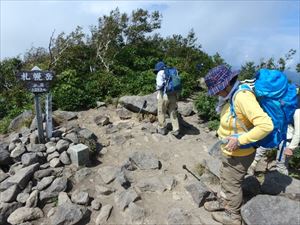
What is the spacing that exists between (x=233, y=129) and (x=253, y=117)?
0.52m

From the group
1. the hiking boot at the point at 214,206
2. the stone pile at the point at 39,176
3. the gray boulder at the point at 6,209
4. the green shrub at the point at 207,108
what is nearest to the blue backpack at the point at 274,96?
the hiking boot at the point at 214,206

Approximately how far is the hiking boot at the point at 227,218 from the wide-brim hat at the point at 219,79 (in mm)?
1993

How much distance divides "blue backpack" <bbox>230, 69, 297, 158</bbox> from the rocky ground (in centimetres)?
129

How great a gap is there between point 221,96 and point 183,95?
8459mm

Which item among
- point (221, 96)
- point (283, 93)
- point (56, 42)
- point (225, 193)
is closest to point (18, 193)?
point (225, 193)

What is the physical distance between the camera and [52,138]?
756cm

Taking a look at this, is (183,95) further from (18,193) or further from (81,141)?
(18,193)

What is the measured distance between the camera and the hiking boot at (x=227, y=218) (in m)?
4.53

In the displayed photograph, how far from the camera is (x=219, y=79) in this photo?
3.80 meters

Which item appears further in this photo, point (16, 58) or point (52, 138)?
point (16, 58)

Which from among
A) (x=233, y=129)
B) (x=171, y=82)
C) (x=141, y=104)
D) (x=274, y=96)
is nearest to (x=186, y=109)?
(x=141, y=104)

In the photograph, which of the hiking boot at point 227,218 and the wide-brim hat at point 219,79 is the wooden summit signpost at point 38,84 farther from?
the wide-brim hat at point 219,79

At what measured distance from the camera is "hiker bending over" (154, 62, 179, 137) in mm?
8461

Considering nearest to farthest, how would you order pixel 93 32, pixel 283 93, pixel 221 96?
pixel 283 93 → pixel 221 96 → pixel 93 32
